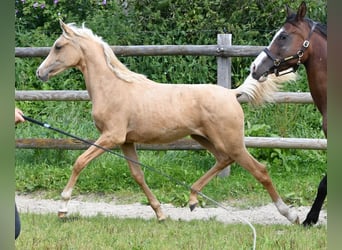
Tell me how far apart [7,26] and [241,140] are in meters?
4.73

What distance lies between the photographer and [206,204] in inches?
260

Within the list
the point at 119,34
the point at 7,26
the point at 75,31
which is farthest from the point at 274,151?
the point at 7,26

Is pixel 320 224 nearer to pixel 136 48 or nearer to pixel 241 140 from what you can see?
pixel 241 140

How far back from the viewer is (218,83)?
7.27 m

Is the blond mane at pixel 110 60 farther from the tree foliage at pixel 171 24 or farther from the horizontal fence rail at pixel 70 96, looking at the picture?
the tree foliage at pixel 171 24

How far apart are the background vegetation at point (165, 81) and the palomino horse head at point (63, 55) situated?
162 centimetres

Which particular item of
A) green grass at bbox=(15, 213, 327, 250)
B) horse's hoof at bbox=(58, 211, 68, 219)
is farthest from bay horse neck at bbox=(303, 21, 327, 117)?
horse's hoof at bbox=(58, 211, 68, 219)

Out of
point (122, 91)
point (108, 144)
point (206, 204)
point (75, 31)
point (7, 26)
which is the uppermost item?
point (7, 26)

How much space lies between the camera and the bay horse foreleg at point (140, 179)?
5.85 m

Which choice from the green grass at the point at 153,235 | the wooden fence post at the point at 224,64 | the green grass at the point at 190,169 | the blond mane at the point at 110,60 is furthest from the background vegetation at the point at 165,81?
the blond mane at the point at 110,60

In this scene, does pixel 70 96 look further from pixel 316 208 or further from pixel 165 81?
pixel 316 208

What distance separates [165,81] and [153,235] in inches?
173

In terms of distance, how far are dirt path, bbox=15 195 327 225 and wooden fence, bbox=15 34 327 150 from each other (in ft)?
2.43

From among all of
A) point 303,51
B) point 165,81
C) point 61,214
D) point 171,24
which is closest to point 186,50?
point 165,81
